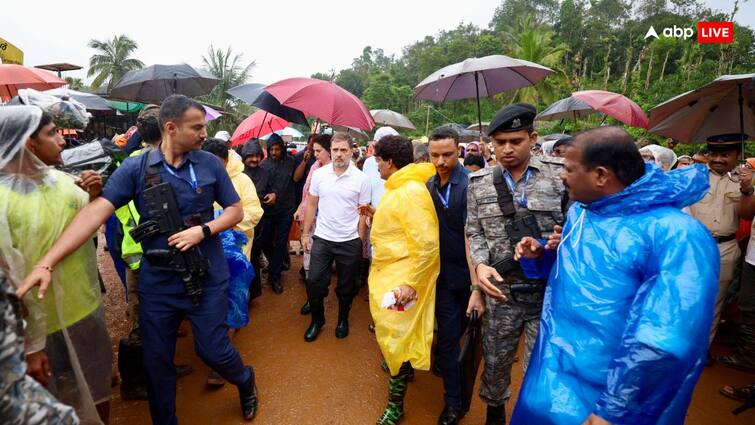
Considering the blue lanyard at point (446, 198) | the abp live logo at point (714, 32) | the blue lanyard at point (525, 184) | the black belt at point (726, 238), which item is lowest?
the black belt at point (726, 238)

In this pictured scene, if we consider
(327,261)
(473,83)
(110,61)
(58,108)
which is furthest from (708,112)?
(110,61)

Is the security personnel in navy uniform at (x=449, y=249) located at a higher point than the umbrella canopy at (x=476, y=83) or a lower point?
lower

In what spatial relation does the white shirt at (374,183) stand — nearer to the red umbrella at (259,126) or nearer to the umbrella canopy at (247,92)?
the umbrella canopy at (247,92)

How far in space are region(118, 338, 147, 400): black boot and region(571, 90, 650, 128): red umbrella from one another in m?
6.13

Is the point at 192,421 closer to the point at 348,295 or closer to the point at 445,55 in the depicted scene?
the point at 348,295

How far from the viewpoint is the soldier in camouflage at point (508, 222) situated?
2.27 m

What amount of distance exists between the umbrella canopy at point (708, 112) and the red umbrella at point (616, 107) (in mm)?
1623

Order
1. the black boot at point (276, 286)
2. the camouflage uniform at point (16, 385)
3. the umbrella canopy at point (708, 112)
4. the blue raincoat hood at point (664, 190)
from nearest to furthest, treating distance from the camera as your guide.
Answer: the camouflage uniform at point (16, 385) < the blue raincoat hood at point (664, 190) < the umbrella canopy at point (708, 112) < the black boot at point (276, 286)

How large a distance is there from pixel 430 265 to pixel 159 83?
16.6 ft

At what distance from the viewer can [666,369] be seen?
3.68 ft

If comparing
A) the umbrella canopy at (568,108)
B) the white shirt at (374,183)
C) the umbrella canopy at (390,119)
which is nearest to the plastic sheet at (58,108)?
the white shirt at (374,183)

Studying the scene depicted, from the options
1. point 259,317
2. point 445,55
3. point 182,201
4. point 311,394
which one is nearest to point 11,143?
point 182,201

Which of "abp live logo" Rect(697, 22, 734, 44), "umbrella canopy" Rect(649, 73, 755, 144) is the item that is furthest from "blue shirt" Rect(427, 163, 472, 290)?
"abp live logo" Rect(697, 22, 734, 44)

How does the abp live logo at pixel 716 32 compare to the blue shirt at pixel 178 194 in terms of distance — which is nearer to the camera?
the blue shirt at pixel 178 194
